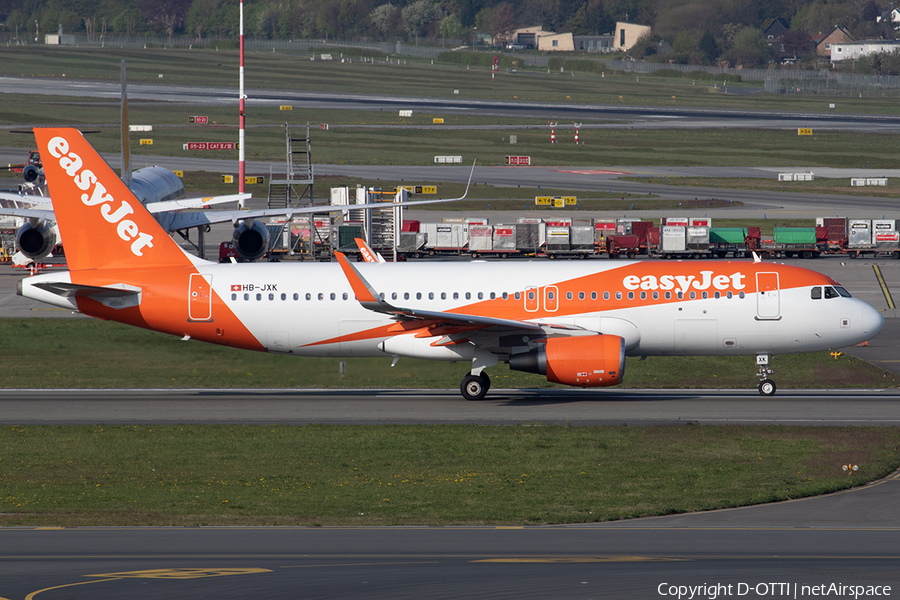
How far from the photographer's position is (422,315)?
1396 inches

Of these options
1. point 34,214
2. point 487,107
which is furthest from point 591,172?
point 34,214

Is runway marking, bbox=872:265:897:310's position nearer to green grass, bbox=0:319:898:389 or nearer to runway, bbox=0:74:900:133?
green grass, bbox=0:319:898:389

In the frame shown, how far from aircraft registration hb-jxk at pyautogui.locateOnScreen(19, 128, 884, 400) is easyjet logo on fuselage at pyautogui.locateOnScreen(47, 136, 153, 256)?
4cm

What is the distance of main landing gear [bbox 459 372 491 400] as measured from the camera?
3816 centimetres

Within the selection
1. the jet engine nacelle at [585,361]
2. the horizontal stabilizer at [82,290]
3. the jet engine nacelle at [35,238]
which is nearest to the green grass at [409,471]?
the jet engine nacelle at [585,361]

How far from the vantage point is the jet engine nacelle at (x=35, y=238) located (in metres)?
60.4

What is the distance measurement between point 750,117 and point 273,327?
464ft

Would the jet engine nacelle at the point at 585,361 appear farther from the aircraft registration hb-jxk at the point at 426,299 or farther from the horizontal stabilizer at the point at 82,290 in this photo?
the horizontal stabilizer at the point at 82,290

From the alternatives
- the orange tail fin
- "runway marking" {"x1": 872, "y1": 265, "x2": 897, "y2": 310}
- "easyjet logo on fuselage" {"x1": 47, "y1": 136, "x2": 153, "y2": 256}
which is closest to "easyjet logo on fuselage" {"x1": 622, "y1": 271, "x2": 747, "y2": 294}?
the orange tail fin

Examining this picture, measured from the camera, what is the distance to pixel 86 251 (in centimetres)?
3841

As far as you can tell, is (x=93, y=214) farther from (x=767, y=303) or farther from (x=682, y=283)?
(x=767, y=303)

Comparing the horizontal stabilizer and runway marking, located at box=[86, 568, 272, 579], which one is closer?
runway marking, located at box=[86, 568, 272, 579]

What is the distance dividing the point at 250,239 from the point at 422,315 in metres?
30.0

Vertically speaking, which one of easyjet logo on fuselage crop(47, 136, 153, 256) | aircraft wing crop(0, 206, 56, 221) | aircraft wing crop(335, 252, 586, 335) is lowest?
aircraft wing crop(335, 252, 586, 335)
